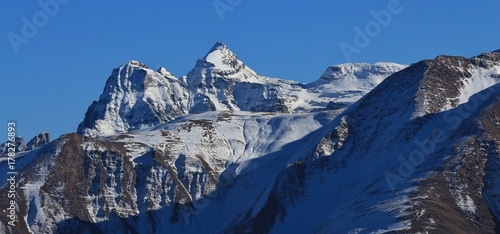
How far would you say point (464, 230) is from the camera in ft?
654

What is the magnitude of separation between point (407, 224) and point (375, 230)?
529cm

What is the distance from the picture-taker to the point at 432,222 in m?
197

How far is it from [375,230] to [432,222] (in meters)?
8.52

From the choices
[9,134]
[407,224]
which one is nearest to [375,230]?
[407,224]

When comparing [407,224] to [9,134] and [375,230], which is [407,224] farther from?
[9,134]

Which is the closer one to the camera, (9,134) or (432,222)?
(9,134)

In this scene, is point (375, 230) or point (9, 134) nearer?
point (9, 134)

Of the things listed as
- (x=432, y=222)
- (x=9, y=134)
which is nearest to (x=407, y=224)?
(x=432, y=222)

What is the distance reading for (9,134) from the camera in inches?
7028

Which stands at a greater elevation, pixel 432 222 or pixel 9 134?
pixel 9 134

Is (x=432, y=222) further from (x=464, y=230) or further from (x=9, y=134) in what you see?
(x=9, y=134)

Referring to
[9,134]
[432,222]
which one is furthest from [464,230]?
[9,134]

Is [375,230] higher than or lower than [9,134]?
lower

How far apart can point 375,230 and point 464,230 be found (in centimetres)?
1331
